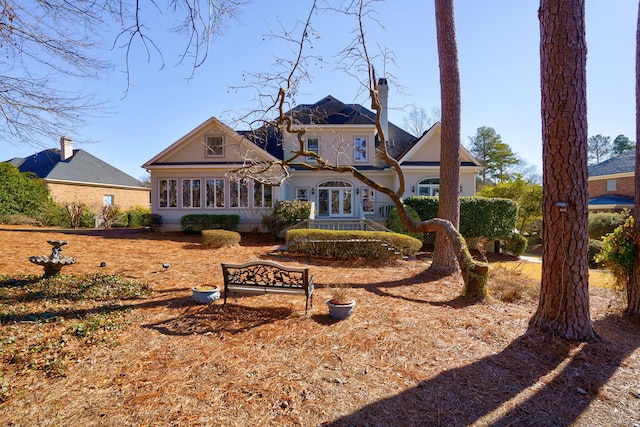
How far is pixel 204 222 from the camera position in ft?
54.0

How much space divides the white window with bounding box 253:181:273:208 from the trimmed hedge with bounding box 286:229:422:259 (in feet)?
21.8

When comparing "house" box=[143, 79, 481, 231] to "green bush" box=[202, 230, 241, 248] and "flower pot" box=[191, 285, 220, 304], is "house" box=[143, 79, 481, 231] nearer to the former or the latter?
"green bush" box=[202, 230, 241, 248]

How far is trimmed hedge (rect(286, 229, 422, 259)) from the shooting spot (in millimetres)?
10508

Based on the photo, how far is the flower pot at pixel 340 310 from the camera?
467 centimetres

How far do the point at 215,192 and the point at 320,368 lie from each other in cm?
1556

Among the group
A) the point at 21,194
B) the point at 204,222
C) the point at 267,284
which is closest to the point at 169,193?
the point at 204,222

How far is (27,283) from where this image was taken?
6.13 metres

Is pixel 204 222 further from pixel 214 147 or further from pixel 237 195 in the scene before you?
pixel 214 147

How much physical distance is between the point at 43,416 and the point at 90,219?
22760 mm

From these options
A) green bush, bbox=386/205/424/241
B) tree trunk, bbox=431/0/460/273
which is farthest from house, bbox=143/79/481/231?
tree trunk, bbox=431/0/460/273

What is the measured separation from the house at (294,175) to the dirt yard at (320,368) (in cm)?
1202

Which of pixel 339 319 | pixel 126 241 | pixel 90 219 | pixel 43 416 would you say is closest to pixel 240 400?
pixel 43 416

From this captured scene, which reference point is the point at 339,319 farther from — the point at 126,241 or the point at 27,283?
the point at 126,241

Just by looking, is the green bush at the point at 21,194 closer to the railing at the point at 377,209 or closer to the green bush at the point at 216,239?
the green bush at the point at 216,239
